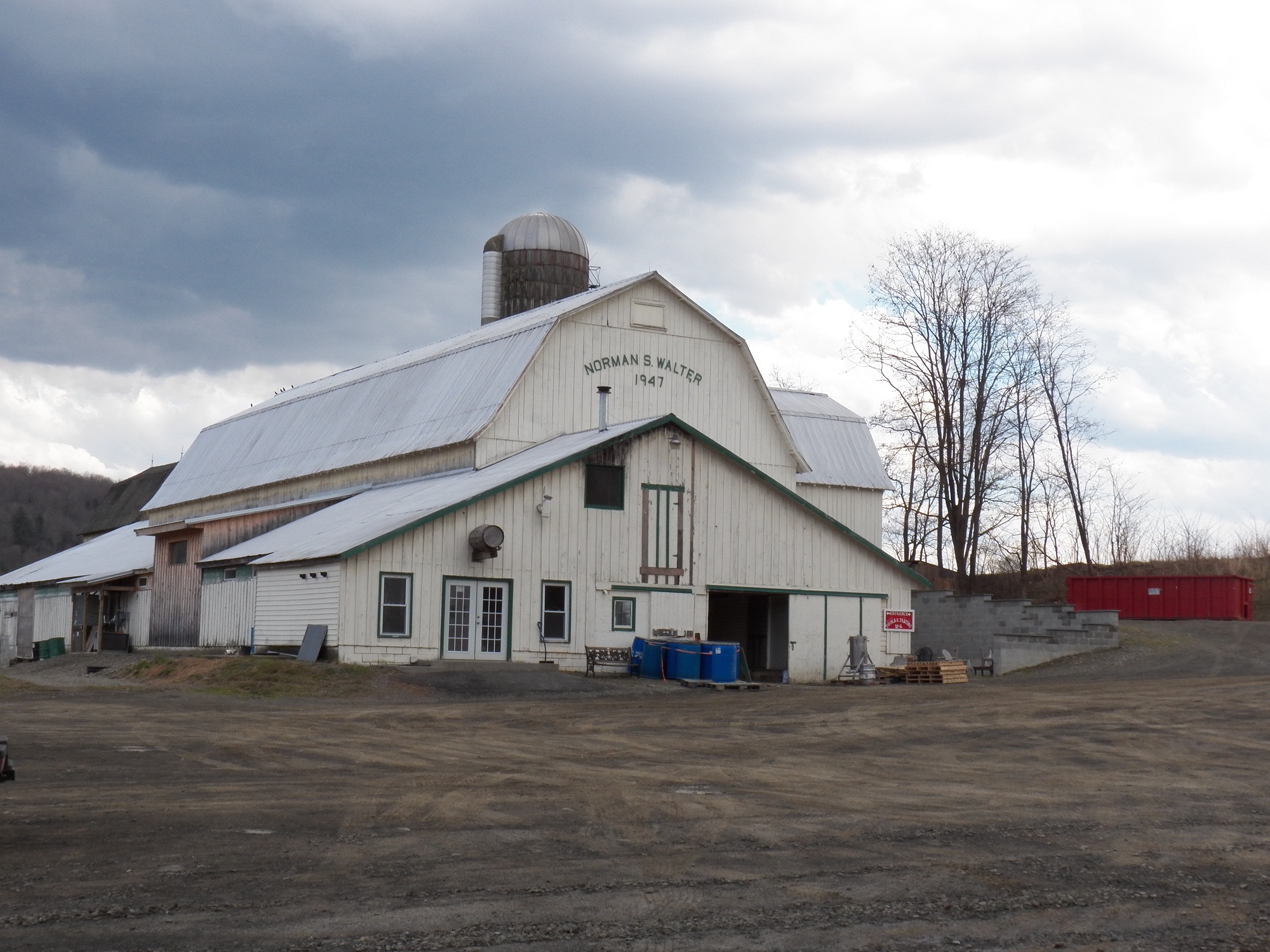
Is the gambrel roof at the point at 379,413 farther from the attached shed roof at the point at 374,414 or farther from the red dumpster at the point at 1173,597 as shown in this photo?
the red dumpster at the point at 1173,597

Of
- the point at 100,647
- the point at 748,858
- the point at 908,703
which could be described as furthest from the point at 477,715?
the point at 100,647

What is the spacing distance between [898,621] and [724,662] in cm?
722

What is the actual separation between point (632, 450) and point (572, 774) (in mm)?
17781

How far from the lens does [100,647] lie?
43.2 m

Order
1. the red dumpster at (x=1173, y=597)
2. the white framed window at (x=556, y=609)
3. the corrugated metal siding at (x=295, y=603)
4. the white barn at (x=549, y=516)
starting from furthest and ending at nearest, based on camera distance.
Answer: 1. the red dumpster at (x=1173, y=597)
2. the white framed window at (x=556, y=609)
3. the white barn at (x=549, y=516)
4. the corrugated metal siding at (x=295, y=603)

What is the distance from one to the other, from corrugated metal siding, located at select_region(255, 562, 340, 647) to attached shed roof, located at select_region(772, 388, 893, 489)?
1858 cm

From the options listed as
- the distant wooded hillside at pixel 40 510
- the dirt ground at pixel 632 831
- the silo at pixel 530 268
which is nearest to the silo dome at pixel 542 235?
the silo at pixel 530 268

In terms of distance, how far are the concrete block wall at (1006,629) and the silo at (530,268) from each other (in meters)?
17.1

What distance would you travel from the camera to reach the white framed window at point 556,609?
3011 cm

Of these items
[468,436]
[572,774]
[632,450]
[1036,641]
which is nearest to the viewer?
[572,774]

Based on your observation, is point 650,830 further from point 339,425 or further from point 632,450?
point 339,425

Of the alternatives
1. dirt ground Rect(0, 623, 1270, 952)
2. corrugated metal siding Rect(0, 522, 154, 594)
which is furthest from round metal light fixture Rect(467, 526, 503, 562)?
corrugated metal siding Rect(0, 522, 154, 594)

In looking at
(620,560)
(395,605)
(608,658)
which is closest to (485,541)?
(395,605)

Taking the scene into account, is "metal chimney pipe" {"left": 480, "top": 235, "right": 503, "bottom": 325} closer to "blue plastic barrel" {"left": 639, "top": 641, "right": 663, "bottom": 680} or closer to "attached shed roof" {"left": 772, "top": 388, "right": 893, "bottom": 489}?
"attached shed roof" {"left": 772, "top": 388, "right": 893, "bottom": 489}
